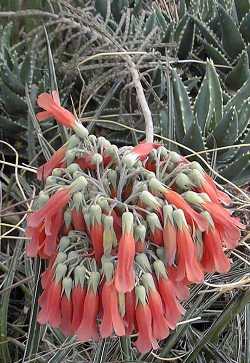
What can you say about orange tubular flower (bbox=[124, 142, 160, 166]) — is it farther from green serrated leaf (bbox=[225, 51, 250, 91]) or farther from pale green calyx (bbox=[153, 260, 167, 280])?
green serrated leaf (bbox=[225, 51, 250, 91])

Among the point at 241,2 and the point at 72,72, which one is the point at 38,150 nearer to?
the point at 72,72

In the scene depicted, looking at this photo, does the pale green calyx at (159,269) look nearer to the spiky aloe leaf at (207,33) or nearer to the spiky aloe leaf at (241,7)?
the spiky aloe leaf at (207,33)

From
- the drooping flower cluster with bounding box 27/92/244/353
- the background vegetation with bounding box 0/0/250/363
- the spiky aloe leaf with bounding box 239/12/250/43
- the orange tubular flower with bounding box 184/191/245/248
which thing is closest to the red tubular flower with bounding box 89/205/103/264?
the drooping flower cluster with bounding box 27/92/244/353

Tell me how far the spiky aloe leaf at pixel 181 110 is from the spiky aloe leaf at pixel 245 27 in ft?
1.27

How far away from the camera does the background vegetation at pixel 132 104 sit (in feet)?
4.62

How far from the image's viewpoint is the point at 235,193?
5.44 ft

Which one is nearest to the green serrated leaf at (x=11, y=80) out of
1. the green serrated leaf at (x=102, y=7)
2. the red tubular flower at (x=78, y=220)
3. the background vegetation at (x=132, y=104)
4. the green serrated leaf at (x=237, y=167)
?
the background vegetation at (x=132, y=104)

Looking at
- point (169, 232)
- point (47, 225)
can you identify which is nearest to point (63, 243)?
point (47, 225)

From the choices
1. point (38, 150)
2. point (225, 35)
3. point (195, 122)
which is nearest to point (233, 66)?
point (225, 35)

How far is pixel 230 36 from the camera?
1.91 metres

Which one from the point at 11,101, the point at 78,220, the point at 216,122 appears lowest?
the point at 11,101

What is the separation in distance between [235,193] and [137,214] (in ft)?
2.52

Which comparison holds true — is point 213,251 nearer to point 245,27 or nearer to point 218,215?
point 218,215

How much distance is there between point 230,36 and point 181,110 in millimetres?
347
